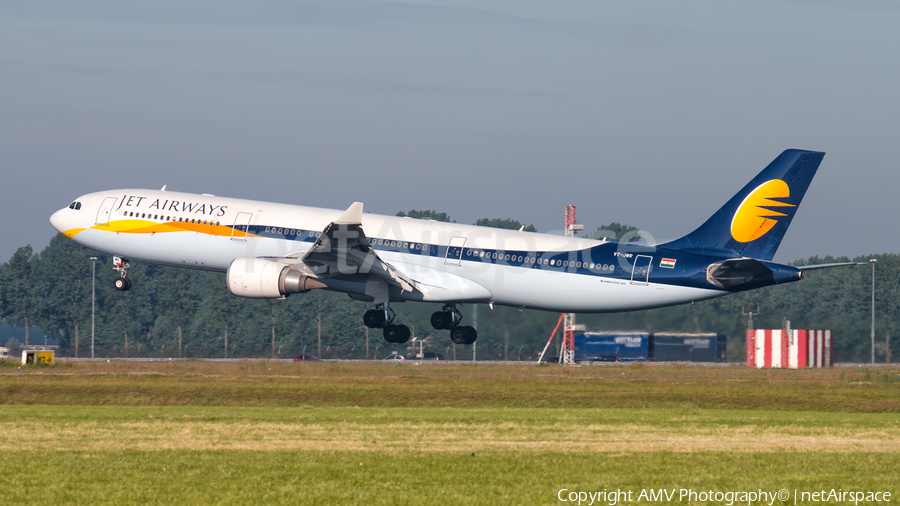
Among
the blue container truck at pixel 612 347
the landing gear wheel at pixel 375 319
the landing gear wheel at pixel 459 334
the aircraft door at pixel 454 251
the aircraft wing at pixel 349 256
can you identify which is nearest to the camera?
the aircraft wing at pixel 349 256

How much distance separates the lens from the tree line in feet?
174

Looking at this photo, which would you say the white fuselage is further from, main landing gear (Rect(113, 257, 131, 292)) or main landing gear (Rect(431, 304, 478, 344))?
main landing gear (Rect(431, 304, 478, 344))

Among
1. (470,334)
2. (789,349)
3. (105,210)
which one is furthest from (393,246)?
(789,349)

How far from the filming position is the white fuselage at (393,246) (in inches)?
1469

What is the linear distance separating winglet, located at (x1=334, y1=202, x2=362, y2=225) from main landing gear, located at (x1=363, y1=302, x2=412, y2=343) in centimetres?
601

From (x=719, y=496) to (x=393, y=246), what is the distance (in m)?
24.5

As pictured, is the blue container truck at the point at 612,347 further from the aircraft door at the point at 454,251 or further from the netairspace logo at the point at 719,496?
the netairspace logo at the point at 719,496

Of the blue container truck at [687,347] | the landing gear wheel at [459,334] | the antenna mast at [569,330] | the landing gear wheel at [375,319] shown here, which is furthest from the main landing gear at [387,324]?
the blue container truck at [687,347]

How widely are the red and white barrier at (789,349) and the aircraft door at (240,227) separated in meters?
32.6

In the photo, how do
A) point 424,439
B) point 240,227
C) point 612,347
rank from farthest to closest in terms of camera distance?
point 612,347, point 240,227, point 424,439

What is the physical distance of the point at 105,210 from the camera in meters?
43.2

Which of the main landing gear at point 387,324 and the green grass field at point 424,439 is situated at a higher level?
the main landing gear at point 387,324

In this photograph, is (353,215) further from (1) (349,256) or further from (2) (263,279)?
(2) (263,279)

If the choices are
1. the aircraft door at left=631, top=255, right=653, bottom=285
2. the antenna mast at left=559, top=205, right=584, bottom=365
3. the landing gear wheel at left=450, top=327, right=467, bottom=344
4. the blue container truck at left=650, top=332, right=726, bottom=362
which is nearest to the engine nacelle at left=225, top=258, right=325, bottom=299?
the landing gear wheel at left=450, top=327, right=467, bottom=344
